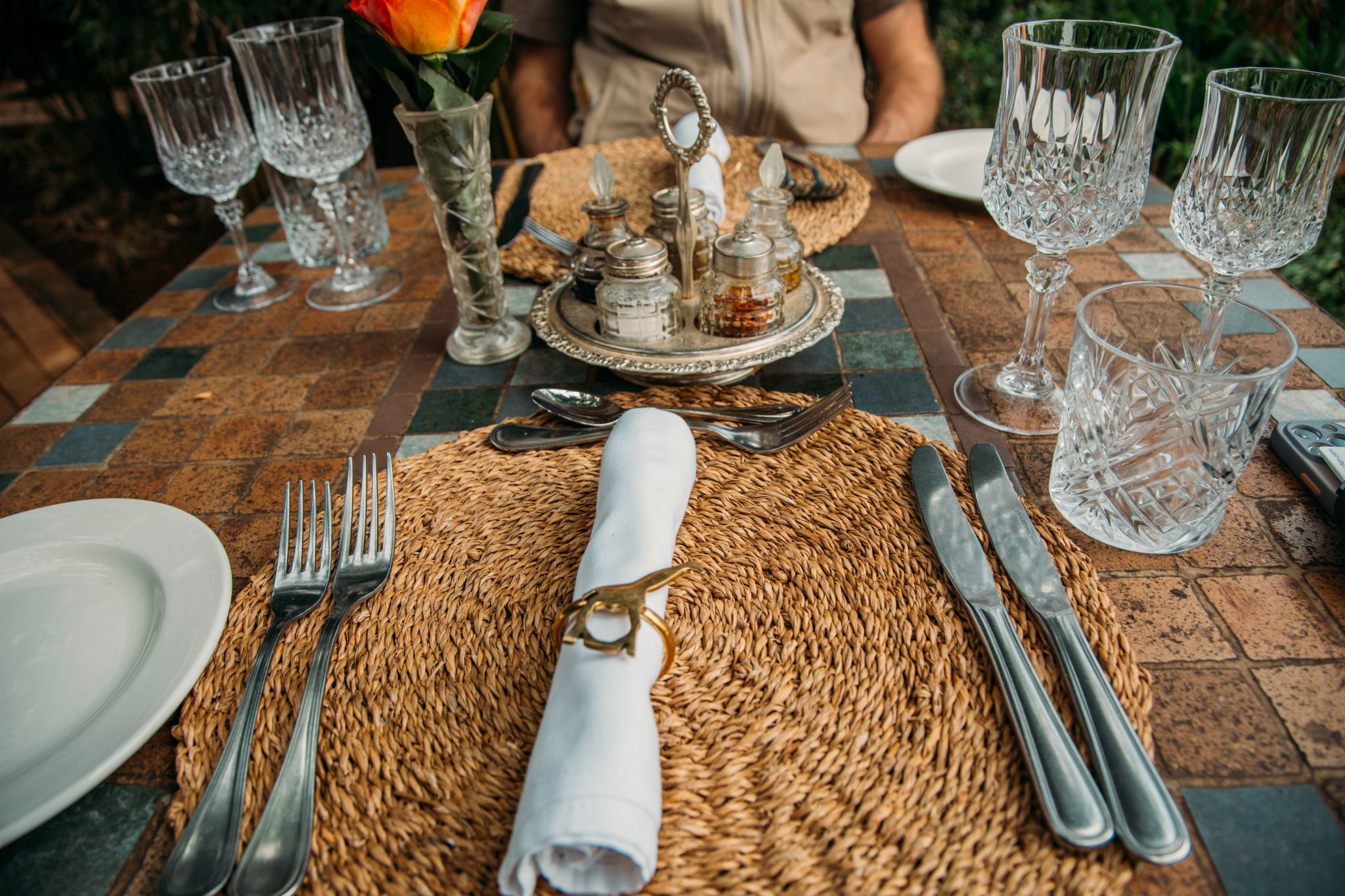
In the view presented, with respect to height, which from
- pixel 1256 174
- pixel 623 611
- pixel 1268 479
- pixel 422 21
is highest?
pixel 422 21

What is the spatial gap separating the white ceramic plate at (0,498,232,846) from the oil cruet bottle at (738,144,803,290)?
0.58 m

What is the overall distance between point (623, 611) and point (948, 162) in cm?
111

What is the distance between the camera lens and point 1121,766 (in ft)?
1.38

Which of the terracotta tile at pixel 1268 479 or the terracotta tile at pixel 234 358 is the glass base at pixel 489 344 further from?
the terracotta tile at pixel 1268 479

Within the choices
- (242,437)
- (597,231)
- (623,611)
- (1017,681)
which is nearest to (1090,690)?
(1017,681)

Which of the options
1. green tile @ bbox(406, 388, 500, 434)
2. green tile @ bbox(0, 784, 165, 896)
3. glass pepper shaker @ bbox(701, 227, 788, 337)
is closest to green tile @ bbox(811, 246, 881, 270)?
glass pepper shaker @ bbox(701, 227, 788, 337)

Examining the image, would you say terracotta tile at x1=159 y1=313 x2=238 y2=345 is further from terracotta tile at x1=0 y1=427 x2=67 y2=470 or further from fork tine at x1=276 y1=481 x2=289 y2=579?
fork tine at x1=276 y1=481 x2=289 y2=579

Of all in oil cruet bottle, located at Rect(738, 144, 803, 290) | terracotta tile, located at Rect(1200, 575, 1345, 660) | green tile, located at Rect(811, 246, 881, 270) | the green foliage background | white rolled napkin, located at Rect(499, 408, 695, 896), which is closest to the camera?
white rolled napkin, located at Rect(499, 408, 695, 896)

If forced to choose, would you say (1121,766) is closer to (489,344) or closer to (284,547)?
(284,547)

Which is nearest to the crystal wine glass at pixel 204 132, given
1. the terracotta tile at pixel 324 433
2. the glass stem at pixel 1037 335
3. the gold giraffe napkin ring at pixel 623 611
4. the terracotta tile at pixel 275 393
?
the terracotta tile at pixel 275 393

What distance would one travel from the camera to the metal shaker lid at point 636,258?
0.75 meters

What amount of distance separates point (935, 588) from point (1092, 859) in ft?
0.63

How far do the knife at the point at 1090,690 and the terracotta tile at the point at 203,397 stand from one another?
0.78 m

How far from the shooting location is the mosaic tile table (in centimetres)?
44
